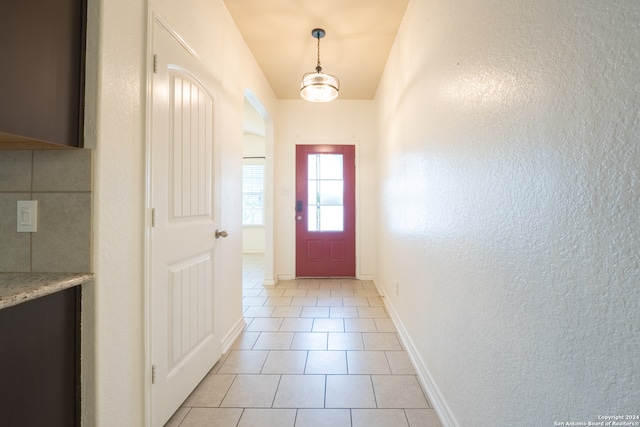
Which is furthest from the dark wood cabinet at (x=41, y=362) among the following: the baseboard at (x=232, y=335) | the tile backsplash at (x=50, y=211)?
the baseboard at (x=232, y=335)

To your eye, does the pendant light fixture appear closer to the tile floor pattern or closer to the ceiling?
the ceiling

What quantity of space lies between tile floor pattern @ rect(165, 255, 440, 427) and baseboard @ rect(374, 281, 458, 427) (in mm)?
40

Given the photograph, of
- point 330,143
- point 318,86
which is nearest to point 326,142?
point 330,143

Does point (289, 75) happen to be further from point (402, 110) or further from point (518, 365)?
point (518, 365)

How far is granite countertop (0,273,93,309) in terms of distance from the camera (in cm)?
80

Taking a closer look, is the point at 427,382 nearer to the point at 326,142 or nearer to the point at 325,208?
the point at 325,208

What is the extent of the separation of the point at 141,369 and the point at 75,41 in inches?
53.0

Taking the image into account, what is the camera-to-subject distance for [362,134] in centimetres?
435

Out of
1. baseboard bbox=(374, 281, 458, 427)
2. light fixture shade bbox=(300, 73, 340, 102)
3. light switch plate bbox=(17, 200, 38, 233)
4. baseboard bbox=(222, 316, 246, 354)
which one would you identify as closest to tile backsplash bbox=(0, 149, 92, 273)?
light switch plate bbox=(17, 200, 38, 233)

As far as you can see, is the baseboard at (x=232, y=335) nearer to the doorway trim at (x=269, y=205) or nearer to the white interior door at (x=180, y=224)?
the white interior door at (x=180, y=224)

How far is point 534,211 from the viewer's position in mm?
825

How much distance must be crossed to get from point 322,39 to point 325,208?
2.25m

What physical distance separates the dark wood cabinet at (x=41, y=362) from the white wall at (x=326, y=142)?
3265 millimetres

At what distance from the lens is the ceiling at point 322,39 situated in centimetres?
229
